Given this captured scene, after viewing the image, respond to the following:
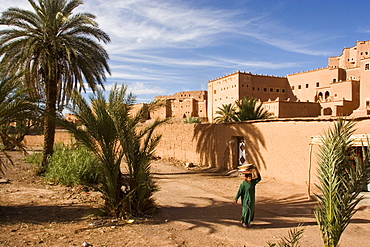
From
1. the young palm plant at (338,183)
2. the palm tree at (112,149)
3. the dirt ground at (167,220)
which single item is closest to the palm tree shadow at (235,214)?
the dirt ground at (167,220)

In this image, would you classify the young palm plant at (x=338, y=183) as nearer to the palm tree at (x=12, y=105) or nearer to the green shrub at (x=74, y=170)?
the palm tree at (x=12, y=105)

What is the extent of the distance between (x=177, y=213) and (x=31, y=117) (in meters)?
4.21

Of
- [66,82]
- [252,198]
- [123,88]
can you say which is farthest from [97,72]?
[252,198]

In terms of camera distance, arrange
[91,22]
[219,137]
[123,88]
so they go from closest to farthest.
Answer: [123,88] < [91,22] < [219,137]

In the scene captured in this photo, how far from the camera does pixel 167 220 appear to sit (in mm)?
6719

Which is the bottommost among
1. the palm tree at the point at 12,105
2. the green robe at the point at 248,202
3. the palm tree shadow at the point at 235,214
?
the palm tree shadow at the point at 235,214

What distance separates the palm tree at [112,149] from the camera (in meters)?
6.90

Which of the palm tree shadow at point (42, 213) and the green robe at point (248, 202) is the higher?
the green robe at point (248, 202)

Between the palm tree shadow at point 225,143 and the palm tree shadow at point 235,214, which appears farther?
the palm tree shadow at point 225,143

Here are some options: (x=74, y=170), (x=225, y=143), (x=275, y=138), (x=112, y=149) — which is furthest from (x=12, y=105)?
(x=225, y=143)

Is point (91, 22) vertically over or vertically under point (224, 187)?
over

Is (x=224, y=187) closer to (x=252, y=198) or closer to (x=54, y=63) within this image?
(x=252, y=198)

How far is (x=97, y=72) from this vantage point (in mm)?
13164

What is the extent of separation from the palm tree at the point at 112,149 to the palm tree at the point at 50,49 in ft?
16.2
